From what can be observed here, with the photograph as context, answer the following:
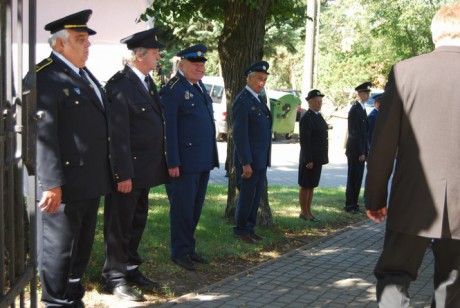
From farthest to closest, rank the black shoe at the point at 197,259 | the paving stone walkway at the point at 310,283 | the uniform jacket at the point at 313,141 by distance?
the uniform jacket at the point at 313,141 → the black shoe at the point at 197,259 → the paving stone walkway at the point at 310,283

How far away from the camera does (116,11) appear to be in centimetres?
2069

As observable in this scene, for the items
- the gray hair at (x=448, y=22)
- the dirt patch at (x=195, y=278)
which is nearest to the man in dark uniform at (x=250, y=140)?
the dirt patch at (x=195, y=278)

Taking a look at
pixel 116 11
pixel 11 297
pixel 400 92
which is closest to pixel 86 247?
pixel 11 297

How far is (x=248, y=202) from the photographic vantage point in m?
7.71

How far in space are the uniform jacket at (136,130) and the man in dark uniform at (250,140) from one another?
178 centimetres

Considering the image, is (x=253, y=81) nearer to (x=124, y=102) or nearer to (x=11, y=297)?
(x=124, y=102)

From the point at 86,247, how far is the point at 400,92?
2.42 m

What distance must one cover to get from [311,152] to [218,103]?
1489 cm

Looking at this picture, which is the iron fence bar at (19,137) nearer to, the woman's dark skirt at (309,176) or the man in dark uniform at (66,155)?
the man in dark uniform at (66,155)

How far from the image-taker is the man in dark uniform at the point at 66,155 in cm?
435

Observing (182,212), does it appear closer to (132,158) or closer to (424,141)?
(132,158)

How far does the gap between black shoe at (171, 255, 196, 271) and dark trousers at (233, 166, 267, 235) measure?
1371 mm

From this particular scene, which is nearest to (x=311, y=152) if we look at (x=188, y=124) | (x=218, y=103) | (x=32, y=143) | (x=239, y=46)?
(x=239, y=46)

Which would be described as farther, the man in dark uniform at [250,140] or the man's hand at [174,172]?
the man in dark uniform at [250,140]
